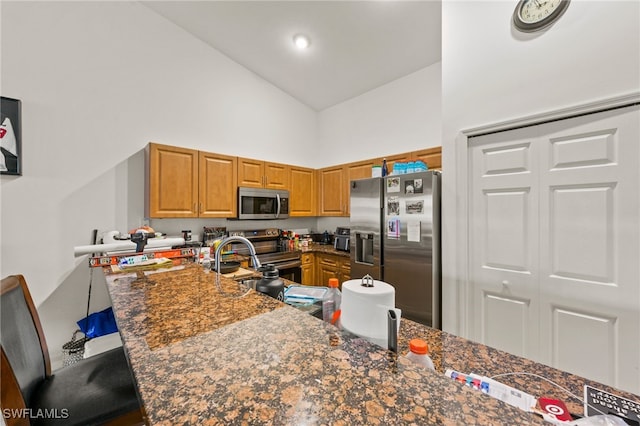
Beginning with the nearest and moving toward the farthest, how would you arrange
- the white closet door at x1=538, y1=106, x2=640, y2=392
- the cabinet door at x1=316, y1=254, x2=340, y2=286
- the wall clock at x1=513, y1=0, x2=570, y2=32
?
the white closet door at x1=538, y1=106, x2=640, y2=392
the wall clock at x1=513, y1=0, x2=570, y2=32
the cabinet door at x1=316, y1=254, x2=340, y2=286

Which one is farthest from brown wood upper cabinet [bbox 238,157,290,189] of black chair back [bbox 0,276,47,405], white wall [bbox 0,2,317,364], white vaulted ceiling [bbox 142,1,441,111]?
black chair back [bbox 0,276,47,405]

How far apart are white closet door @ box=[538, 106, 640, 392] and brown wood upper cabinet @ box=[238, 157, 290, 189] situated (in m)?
2.84

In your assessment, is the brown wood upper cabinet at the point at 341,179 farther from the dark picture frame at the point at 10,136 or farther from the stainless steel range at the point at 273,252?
the dark picture frame at the point at 10,136

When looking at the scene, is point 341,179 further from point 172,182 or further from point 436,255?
point 172,182

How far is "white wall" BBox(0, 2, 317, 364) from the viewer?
A: 2.24 m

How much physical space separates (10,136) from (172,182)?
1229 millimetres

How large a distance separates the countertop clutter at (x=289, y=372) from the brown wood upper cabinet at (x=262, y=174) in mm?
2460

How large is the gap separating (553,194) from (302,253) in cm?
270

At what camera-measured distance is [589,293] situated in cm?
154

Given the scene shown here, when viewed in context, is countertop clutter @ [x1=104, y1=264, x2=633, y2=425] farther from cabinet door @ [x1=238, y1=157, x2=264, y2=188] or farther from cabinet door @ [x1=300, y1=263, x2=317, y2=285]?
cabinet door @ [x1=300, y1=263, x2=317, y2=285]

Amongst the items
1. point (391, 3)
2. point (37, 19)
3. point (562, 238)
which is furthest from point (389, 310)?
point (37, 19)

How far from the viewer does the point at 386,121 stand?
11.8 feet

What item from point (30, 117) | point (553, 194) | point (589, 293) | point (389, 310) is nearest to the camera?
point (389, 310)

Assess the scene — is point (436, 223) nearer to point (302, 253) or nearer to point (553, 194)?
point (553, 194)
